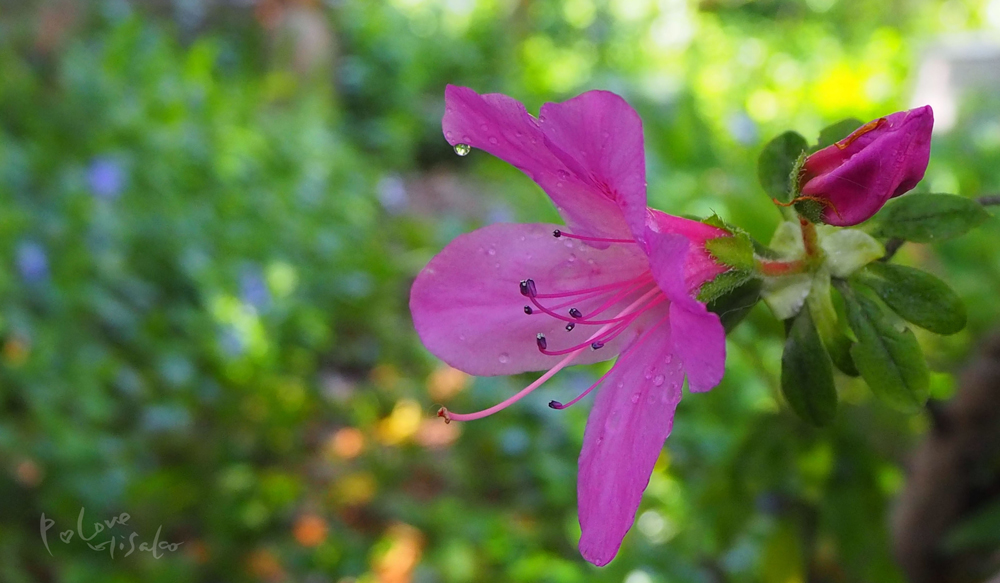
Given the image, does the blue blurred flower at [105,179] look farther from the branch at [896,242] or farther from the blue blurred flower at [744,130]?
the branch at [896,242]

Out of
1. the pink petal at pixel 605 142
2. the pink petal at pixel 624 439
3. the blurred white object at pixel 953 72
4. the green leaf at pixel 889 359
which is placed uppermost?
the pink petal at pixel 605 142

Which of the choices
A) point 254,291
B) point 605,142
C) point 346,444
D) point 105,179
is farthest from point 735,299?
point 105,179

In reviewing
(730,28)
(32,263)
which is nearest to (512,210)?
(32,263)

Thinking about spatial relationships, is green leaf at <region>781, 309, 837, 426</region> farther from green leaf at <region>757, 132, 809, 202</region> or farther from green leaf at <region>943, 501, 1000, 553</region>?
green leaf at <region>943, 501, 1000, 553</region>

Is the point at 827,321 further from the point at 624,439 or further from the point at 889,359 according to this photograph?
the point at 624,439

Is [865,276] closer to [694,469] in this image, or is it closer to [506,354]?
[506,354]

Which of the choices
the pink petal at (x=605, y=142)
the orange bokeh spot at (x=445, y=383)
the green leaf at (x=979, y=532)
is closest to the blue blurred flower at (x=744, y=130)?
the orange bokeh spot at (x=445, y=383)
